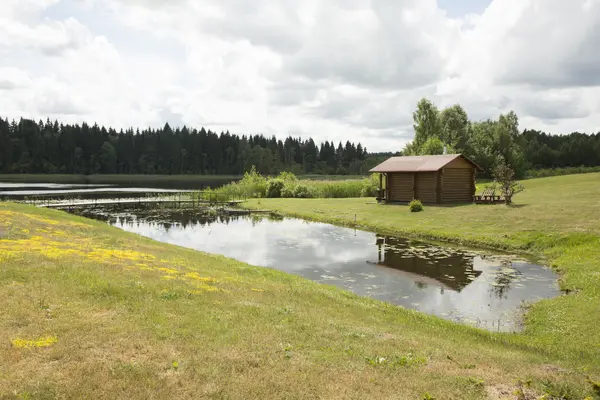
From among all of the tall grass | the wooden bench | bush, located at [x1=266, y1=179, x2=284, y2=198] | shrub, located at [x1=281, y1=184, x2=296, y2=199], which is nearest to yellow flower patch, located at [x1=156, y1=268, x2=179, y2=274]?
the wooden bench

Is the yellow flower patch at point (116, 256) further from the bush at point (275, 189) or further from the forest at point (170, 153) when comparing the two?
the forest at point (170, 153)

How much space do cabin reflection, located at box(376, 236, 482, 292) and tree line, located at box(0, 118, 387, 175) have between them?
139675mm

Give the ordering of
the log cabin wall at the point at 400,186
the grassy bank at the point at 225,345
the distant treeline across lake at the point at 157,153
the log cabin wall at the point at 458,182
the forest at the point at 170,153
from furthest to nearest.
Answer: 1. the distant treeline across lake at the point at 157,153
2. the forest at the point at 170,153
3. the log cabin wall at the point at 400,186
4. the log cabin wall at the point at 458,182
5. the grassy bank at the point at 225,345

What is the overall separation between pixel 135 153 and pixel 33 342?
17409 cm

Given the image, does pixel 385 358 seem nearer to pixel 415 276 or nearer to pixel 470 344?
pixel 470 344

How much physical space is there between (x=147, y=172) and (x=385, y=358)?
172547 mm

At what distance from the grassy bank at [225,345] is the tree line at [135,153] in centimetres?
15432

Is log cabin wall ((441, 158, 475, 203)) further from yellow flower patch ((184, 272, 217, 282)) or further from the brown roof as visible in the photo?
yellow flower patch ((184, 272, 217, 282))

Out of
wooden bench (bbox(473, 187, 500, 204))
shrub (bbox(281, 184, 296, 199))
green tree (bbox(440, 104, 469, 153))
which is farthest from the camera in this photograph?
green tree (bbox(440, 104, 469, 153))

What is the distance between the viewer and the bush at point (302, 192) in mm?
71438

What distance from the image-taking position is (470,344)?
39.5 ft

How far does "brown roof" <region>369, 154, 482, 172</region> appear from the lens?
48425 millimetres

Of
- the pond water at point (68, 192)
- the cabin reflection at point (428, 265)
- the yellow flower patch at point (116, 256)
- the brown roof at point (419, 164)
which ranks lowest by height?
the cabin reflection at point (428, 265)

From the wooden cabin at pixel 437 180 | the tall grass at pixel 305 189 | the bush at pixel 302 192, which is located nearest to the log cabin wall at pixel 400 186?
the wooden cabin at pixel 437 180
